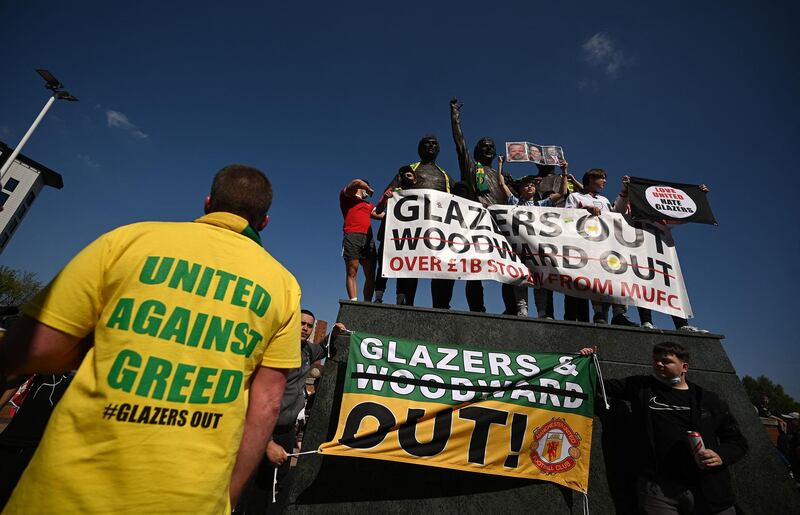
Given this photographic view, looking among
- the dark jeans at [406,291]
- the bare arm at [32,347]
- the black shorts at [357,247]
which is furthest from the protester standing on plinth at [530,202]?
the bare arm at [32,347]

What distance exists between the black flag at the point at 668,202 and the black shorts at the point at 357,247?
422 cm

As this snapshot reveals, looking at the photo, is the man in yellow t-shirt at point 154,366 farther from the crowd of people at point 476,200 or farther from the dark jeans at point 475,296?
the dark jeans at point 475,296

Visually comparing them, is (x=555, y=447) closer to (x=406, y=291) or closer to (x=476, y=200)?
(x=406, y=291)

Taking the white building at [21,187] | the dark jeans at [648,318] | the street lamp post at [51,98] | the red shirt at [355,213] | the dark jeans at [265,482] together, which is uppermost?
the white building at [21,187]

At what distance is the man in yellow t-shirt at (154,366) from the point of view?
101 centimetres

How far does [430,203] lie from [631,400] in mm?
3469

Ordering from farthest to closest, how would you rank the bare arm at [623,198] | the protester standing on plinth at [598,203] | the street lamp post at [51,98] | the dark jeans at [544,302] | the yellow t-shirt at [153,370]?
the street lamp post at [51,98] < the bare arm at [623,198] < the dark jeans at [544,302] < the protester standing on plinth at [598,203] < the yellow t-shirt at [153,370]

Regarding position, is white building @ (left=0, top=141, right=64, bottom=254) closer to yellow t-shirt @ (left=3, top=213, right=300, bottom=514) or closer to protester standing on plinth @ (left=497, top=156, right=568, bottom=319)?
protester standing on plinth @ (left=497, top=156, right=568, bottom=319)

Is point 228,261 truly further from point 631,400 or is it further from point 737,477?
point 737,477

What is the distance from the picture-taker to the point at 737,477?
3.70 metres

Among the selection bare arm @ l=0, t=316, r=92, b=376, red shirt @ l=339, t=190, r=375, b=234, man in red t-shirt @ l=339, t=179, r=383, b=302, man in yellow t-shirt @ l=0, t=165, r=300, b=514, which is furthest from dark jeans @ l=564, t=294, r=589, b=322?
bare arm @ l=0, t=316, r=92, b=376

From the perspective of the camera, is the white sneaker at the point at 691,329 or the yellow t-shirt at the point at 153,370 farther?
the white sneaker at the point at 691,329

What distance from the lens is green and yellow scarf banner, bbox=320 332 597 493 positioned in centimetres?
340

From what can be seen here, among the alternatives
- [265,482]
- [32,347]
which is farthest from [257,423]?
[265,482]
